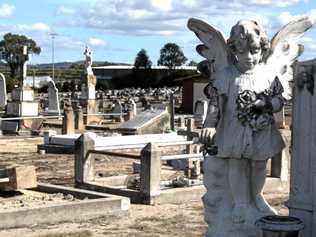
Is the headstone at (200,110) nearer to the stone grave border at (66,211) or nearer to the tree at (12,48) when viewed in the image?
the stone grave border at (66,211)

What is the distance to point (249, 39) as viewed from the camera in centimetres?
583

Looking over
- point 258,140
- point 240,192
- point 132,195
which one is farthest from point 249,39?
point 132,195

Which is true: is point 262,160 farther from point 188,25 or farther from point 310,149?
point 188,25

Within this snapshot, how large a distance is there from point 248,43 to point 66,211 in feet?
16.3

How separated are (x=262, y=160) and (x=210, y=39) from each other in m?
1.25

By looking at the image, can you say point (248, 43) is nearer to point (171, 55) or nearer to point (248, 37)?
point (248, 37)

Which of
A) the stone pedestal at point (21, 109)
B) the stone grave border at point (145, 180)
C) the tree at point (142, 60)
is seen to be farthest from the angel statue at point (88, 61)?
the tree at point (142, 60)

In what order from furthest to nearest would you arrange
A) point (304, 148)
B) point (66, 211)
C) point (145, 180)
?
point (145, 180) < point (66, 211) < point (304, 148)

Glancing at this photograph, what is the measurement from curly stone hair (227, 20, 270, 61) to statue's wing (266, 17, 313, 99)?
0.14 metres

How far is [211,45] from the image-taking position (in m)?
6.25

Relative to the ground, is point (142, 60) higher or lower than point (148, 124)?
higher

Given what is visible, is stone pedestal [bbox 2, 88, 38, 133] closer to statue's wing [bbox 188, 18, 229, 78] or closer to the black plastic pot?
statue's wing [bbox 188, 18, 229, 78]

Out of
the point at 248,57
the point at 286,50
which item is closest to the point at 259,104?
the point at 248,57

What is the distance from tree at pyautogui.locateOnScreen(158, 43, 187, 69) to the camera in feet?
304
